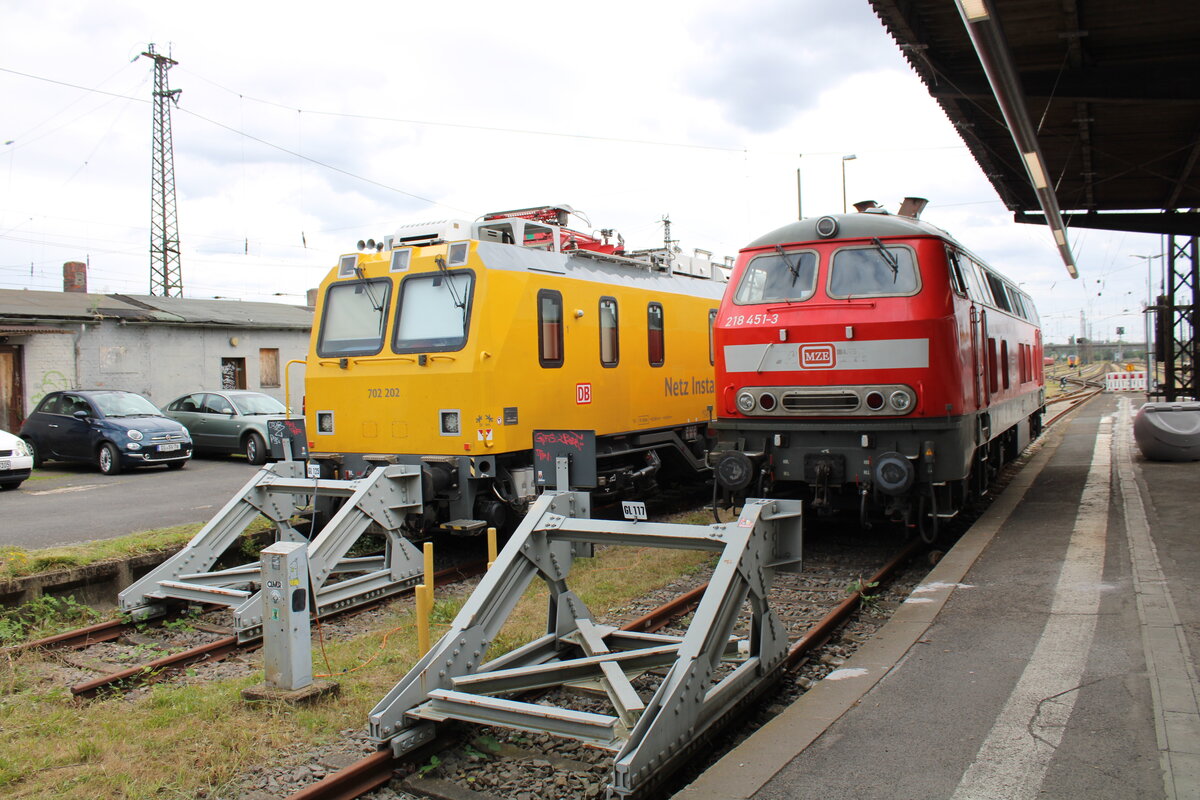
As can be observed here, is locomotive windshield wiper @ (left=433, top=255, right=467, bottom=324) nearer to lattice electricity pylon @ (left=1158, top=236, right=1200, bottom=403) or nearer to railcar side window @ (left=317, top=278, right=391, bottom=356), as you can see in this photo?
railcar side window @ (left=317, top=278, right=391, bottom=356)

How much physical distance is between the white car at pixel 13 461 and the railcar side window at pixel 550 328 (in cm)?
963

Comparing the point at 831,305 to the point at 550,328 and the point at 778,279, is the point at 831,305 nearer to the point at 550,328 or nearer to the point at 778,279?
the point at 778,279

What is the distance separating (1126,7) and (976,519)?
5.53 metres

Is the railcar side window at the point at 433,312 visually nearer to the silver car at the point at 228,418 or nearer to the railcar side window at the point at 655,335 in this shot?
the railcar side window at the point at 655,335

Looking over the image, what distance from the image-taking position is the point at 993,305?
11070mm

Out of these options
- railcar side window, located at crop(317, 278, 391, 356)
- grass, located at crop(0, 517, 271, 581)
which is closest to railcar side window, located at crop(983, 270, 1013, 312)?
railcar side window, located at crop(317, 278, 391, 356)

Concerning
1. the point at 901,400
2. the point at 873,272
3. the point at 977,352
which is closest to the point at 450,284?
the point at 873,272

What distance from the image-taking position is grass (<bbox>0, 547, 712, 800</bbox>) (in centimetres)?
430

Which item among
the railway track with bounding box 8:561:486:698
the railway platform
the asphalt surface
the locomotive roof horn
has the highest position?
the locomotive roof horn

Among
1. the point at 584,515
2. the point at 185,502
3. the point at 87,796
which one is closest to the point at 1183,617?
the point at 584,515

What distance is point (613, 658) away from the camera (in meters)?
4.90

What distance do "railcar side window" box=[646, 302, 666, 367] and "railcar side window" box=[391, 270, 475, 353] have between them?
11.0ft

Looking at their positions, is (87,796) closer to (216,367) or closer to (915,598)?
(915,598)

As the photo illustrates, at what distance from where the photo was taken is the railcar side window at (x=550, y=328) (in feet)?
31.3
